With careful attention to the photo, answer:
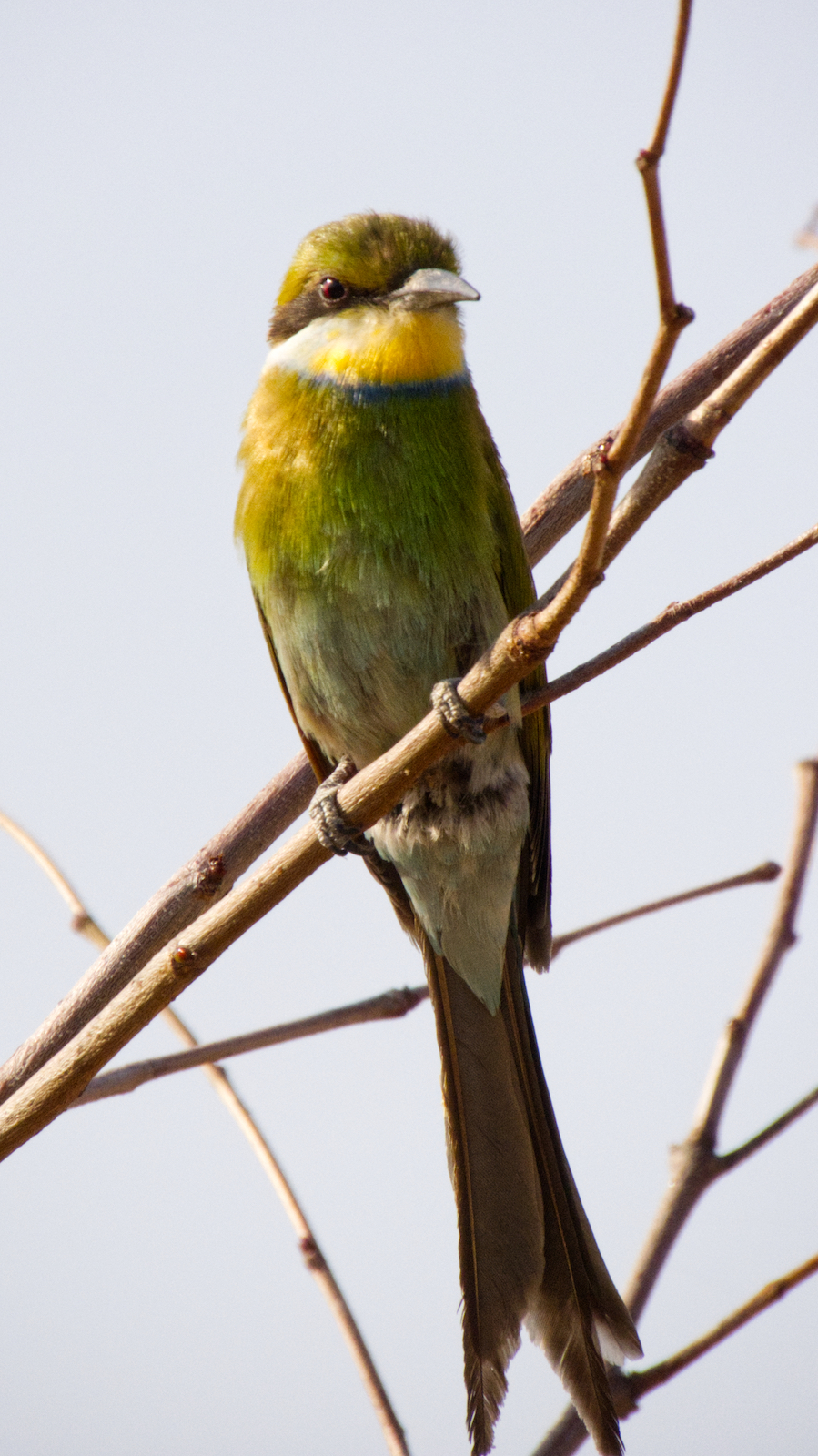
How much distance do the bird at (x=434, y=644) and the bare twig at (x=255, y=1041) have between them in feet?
1.06

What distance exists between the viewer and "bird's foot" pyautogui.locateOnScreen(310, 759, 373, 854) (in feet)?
5.89

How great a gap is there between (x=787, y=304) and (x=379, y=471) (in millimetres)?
730

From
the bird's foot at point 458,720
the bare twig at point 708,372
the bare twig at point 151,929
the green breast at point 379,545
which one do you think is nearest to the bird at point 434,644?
the green breast at point 379,545

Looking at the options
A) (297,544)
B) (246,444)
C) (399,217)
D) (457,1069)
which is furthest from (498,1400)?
(399,217)

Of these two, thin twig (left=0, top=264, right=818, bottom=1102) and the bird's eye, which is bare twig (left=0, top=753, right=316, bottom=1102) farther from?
the bird's eye

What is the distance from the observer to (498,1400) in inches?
79.6

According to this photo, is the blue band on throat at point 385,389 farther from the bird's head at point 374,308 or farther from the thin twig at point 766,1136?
the thin twig at point 766,1136

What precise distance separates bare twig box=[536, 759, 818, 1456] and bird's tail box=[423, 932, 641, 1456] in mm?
39

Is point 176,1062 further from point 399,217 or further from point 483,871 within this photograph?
point 399,217

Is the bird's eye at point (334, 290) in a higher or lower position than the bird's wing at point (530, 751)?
higher

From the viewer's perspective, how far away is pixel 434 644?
2.34 m

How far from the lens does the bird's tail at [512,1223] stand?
1.95 m

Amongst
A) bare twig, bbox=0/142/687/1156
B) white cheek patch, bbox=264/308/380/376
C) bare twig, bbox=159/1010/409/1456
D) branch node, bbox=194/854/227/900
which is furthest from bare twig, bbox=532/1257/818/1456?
white cheek patch, bbox=264/308/380/376

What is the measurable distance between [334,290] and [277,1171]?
1641mm
